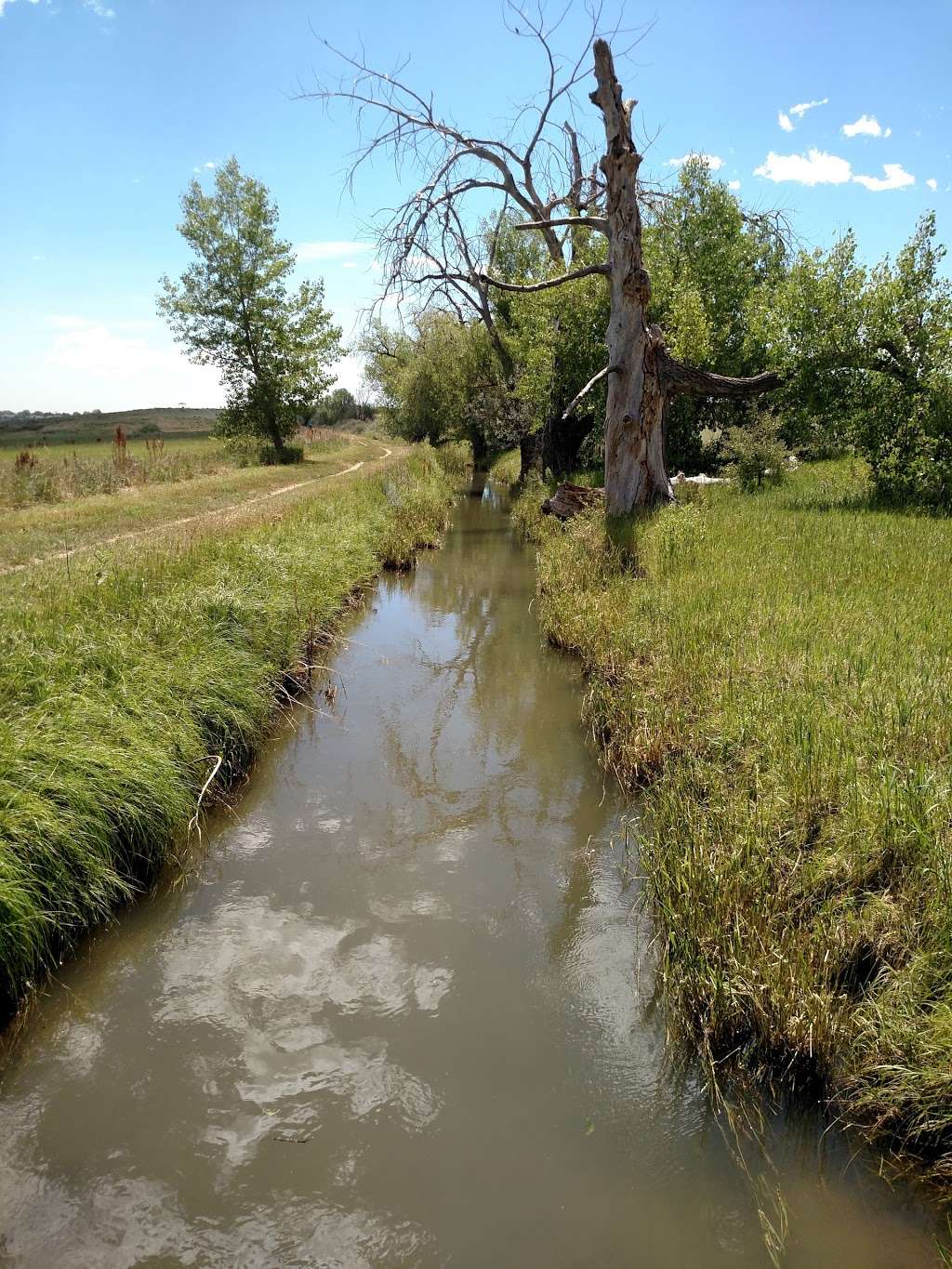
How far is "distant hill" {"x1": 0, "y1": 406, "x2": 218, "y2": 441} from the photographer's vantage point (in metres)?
46.8

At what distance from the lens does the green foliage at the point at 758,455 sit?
15.6 metres

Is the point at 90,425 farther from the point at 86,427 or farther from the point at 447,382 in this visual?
the point at 447,382

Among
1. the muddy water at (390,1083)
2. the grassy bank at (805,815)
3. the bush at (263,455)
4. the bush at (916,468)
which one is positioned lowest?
the muddy water at (390,1083)

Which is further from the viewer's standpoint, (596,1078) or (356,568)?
(356,568)

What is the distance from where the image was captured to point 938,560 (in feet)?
27.2

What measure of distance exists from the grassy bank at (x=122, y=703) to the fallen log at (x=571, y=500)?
621cm

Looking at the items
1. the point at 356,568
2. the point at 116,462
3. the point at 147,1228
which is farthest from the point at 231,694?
the point at 116,462

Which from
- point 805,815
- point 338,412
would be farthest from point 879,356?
point 338,412

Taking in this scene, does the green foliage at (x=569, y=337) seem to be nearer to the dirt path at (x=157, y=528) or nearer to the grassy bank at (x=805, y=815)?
the dirt path at (x=157, y=528)

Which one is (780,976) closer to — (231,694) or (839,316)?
(231,694)

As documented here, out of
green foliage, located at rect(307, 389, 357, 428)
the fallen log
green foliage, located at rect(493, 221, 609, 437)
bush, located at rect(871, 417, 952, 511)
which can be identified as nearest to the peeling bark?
the fallen log

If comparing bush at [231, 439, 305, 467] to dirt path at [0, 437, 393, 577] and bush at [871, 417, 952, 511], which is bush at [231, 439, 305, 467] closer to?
dirt path at [0, 437, 393, 577]

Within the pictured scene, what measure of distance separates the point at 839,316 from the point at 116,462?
17.3m

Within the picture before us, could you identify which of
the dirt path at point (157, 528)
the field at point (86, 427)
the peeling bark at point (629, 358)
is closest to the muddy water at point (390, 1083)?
the dirt path at point (157, 528)
